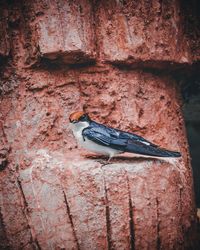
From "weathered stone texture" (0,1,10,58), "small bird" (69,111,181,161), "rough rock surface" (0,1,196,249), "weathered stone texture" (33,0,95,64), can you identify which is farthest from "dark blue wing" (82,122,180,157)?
"weathered stone texture" (0,1,10,58)

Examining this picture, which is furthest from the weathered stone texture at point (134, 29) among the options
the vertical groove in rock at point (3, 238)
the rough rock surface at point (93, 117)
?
the vertical groove in rock at point (3, 238)

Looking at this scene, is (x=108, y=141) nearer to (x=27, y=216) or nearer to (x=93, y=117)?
(x=93, y=117)

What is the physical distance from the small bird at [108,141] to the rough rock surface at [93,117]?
0.40 ft

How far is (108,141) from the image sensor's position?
2625mm

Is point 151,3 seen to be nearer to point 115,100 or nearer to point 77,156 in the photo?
point 115,100

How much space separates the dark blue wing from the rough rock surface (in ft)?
0.43

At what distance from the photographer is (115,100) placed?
120 inches

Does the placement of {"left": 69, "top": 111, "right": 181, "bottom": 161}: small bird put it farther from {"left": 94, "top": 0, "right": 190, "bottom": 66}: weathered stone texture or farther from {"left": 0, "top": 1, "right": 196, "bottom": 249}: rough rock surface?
{"left": 94, "top": 0, "right": 190, "bottom": 66}: weathered stone texture

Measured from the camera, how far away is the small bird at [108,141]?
2.62 metres

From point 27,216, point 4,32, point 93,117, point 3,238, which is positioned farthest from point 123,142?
point 4,32

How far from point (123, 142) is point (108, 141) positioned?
11 cm

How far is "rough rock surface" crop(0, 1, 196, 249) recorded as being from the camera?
8.64 feet

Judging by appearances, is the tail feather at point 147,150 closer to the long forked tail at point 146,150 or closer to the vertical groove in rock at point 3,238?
the long forked tail at point 146,150

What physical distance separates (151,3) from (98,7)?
1.39 feet
